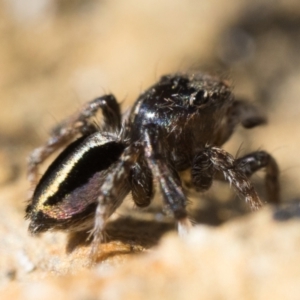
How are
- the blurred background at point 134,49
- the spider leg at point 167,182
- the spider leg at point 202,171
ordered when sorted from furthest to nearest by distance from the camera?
the blurred background at point 134,49 → the spider leg at point 202,171 → the spider leg at point 167,182

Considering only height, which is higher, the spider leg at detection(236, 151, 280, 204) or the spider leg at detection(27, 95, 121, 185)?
the spider leg at detection(27, 95, 121, 185)

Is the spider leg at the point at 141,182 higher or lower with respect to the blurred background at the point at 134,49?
lower

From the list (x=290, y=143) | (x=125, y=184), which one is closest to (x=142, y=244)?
(x=125, y=184)

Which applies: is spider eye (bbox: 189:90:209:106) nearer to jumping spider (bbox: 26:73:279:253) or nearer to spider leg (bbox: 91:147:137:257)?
jumping spider (bbox: 26:73:279:253)

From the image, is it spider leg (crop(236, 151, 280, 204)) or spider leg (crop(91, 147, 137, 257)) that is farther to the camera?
spider leg (crop(236, 151, 280, 204))

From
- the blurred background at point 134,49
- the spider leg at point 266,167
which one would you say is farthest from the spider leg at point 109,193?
the blurred background at point 134,49

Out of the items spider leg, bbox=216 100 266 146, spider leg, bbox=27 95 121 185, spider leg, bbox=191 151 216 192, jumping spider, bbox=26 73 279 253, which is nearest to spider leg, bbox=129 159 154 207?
jumping spider, bbox=26 73 279 253

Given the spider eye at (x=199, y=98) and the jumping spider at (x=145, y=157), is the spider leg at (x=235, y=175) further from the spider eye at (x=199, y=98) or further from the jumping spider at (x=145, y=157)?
the spider eye at (x=199, y=98)
